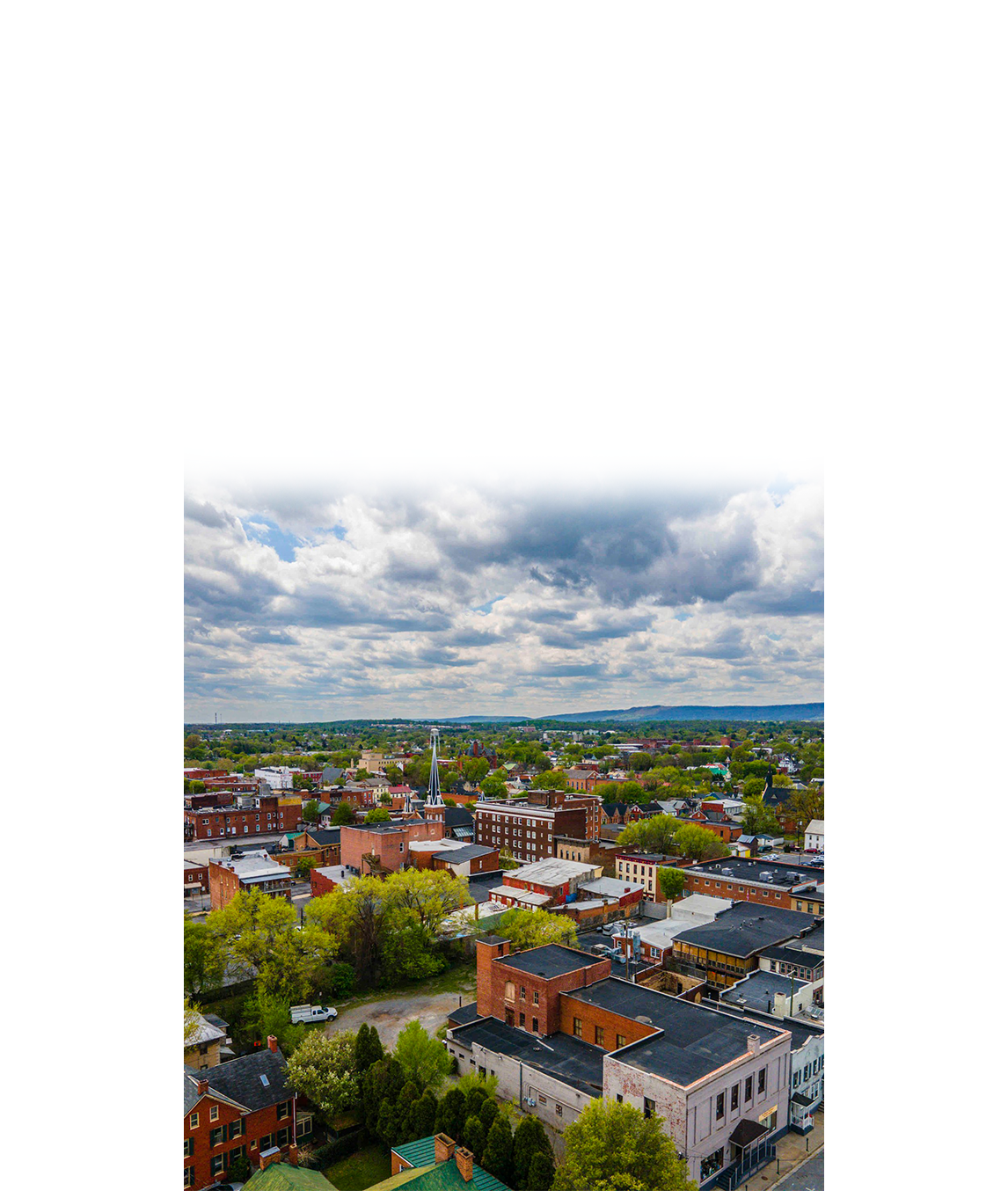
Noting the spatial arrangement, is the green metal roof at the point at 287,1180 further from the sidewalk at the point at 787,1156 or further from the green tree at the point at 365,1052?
the sidewalk at the point at 787,1156

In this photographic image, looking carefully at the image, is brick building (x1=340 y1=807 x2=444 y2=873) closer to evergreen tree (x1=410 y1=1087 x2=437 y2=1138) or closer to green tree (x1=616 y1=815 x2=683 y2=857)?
evergreen tree (x1=410 y1=1087 x2=437 y2=1138)

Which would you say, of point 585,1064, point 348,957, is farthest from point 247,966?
point 585,1064

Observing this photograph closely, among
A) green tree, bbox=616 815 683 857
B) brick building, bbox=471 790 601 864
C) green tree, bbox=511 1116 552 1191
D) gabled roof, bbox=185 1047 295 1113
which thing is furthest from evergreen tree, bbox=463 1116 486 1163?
green tree, bbox=616 815 683 857

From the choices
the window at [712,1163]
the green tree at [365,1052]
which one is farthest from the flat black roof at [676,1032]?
the green tree at [365,1052]

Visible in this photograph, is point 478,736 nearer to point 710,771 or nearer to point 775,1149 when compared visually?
point 775,1149

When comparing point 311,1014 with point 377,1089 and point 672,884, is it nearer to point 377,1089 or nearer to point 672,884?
point 377,1089

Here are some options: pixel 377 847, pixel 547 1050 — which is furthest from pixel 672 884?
pixel 547 1050
